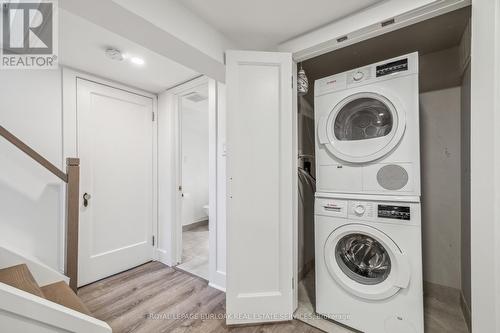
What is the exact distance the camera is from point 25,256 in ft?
5.27

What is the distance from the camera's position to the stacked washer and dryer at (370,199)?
4.27 ft

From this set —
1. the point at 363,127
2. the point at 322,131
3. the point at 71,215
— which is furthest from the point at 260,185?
the point at 71,215

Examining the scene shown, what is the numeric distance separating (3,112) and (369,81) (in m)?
2.86

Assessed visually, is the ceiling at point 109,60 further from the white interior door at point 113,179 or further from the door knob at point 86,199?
the door knob at point 86,199

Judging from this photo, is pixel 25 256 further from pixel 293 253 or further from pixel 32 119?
pixel 293 253

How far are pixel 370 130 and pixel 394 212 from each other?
1.95 ft

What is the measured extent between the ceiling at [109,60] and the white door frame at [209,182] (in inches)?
5.8

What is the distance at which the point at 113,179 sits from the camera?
239 centimetres

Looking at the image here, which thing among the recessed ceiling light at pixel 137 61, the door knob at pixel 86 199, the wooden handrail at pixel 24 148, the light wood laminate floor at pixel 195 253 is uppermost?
the recessed ceiling light at pixel 137 61

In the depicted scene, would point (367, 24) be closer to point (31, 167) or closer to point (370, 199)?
point (370, 199)

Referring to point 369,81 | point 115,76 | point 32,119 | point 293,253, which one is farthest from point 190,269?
point 369,81

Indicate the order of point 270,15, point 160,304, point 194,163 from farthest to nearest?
1. point 194,163
2. point 160,304
3. point 270,15

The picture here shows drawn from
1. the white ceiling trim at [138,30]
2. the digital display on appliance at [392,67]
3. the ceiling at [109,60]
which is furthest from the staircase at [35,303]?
the digital display on appliance at [392,67]

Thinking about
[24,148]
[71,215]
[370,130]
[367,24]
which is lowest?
[71,215]
